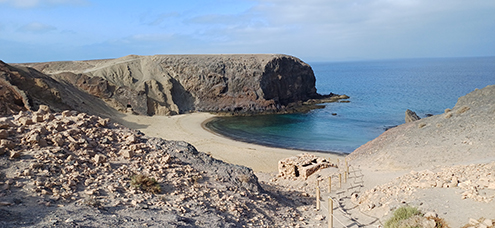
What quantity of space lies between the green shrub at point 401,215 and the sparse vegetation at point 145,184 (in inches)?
217

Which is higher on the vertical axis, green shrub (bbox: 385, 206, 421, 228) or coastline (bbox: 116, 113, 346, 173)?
green shrub (bbox: 385, 206, 421, 228)

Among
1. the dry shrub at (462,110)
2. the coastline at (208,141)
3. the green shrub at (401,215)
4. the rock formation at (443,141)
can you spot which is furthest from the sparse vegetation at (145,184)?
the dry shrub at (462,110)

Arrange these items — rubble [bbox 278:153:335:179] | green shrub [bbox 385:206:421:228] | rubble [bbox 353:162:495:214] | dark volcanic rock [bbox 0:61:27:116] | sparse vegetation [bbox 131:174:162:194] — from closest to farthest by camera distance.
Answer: sparse vegetation [bbox 131:174:162:194]
green shrub [bbox 385:206:421:228]
rubble [bbox 353:162:495:214]
rubble [bbox 278:153:335:179]
dark volcanic rock [bbox 0:61:27:116]

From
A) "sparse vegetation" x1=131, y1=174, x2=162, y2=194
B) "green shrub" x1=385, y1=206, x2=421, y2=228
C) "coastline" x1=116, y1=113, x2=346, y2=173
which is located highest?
"sparse vegetation" x1=131, y1=174, x2=162, y2=194

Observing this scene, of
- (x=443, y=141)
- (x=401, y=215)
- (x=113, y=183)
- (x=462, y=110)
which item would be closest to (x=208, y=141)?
(x=443, y=141)

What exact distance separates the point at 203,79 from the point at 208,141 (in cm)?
2217

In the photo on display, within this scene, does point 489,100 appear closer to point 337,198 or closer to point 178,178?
point 337,198

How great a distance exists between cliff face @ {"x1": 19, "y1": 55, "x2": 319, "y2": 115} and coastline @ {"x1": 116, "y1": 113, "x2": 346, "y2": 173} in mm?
4914

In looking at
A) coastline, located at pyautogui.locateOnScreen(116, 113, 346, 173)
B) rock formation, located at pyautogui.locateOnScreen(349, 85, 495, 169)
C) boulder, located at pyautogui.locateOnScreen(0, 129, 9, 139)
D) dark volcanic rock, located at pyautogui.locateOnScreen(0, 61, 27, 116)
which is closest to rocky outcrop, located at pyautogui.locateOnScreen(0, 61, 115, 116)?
dark volcanic rock, located at pyautogui.locateOnScreen(0, 61, 27, 116)

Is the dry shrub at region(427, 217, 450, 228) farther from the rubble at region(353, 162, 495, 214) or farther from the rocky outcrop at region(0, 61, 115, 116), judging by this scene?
the rocky outcrop at region(0, 61, 115, 116)

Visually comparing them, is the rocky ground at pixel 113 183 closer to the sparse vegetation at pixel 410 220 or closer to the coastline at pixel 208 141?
the sparse vegetation at pixel 410 220

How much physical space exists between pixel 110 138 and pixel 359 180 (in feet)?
31.4

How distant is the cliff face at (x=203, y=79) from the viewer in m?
44.2

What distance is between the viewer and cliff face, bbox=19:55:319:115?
4419 cm
